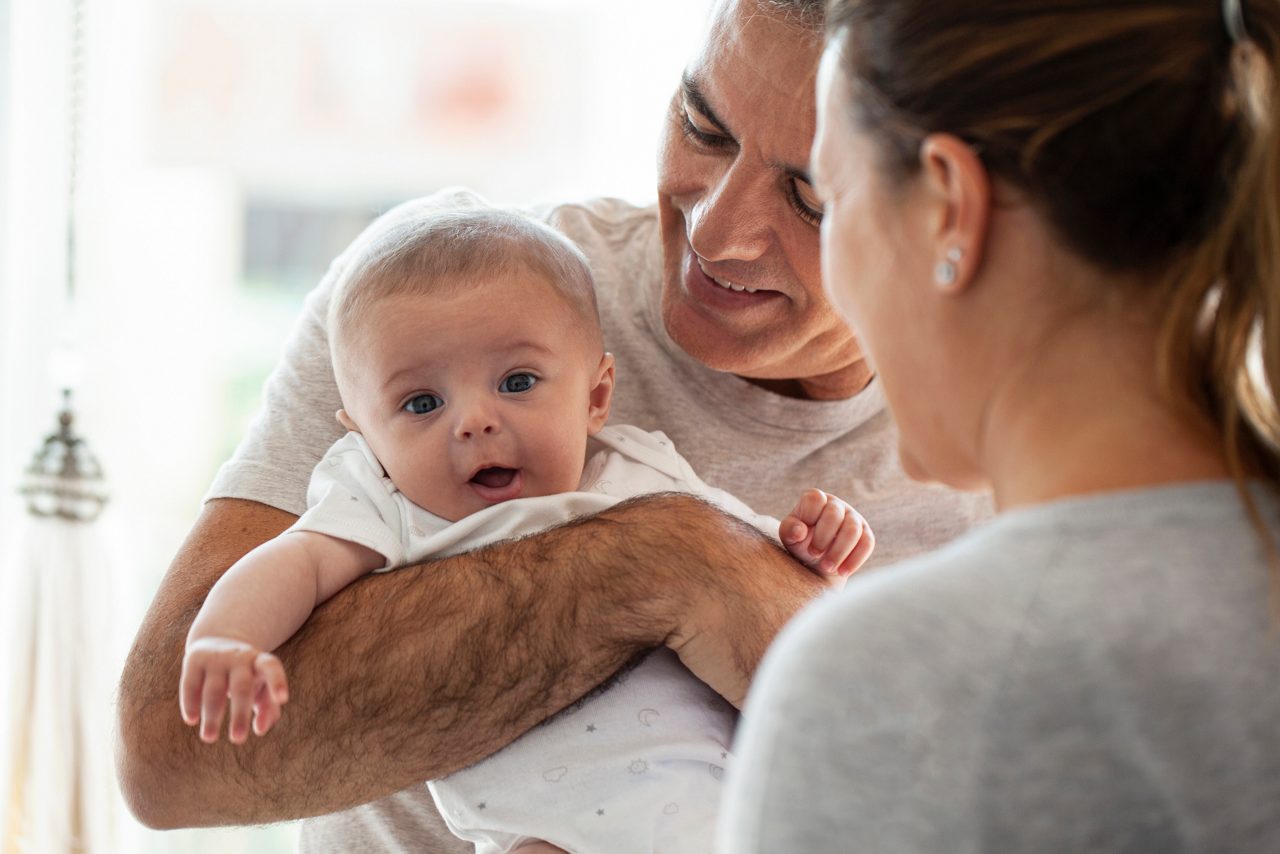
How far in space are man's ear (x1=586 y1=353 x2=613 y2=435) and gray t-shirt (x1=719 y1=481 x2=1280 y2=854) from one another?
0.84 m

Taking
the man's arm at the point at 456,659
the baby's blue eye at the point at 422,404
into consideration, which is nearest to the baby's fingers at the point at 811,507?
→ the man's arm at the point at 456,659

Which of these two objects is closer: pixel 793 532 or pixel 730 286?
pixel 793 532

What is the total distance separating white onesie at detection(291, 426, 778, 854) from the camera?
1379 millimetres

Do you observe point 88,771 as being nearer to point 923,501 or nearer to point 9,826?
point 9,826

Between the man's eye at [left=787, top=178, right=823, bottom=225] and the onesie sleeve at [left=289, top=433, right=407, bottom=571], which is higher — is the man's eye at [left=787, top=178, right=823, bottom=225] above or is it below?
above

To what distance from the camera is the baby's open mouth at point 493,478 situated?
4.99ft

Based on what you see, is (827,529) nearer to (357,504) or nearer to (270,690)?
(357,504)

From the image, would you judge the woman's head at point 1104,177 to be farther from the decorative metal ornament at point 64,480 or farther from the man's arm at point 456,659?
the decorative metal ornament at point 64,480

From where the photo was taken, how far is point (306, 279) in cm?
364

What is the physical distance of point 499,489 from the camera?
152cm

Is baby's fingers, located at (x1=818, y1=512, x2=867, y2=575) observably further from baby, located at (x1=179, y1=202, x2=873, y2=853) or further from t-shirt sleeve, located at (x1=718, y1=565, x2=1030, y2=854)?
t-shirt sleeve, located at (x1=718, y1=565, x2=1030, y2=854)

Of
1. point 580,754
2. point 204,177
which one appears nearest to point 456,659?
point 580,754

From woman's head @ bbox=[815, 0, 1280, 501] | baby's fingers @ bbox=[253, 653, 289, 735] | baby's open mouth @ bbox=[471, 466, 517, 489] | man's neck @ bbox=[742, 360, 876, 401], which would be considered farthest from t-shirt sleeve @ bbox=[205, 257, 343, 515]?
woman's head @ bbox=[815, 0, 1280, 501]

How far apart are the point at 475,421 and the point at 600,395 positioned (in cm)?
24
